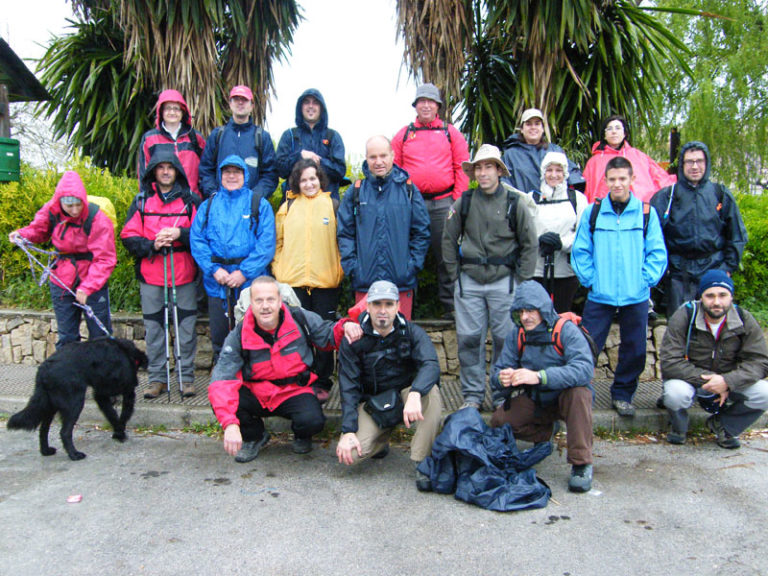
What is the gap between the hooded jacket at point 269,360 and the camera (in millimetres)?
4309

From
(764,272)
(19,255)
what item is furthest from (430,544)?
(19,255)

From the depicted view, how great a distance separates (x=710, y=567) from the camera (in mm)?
2963

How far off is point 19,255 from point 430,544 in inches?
243

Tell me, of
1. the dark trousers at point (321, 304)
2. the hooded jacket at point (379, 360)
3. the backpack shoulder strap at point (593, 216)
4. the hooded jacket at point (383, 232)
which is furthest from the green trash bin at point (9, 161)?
→ the backpack shoulder strap at point (593, 216)

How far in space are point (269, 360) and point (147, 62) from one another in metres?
5.21

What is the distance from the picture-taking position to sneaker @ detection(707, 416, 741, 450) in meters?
4.52

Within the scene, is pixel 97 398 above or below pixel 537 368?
below

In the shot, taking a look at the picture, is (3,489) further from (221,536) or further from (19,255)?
(19,255)

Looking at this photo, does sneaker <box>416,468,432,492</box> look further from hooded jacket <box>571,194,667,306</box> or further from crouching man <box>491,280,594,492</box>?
hooded jacket <box>571,194,667,306</box>

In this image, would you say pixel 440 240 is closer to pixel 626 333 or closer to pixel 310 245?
pixel 310 245

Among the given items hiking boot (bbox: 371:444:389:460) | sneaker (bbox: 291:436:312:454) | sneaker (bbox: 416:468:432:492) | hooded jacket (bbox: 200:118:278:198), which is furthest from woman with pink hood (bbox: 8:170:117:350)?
sneaker (bbox: 416:468:432:492)

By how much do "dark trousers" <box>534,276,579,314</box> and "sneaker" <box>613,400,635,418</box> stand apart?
2.97 feet

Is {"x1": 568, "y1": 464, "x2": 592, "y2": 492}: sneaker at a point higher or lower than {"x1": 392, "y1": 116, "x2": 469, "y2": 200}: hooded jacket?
lower

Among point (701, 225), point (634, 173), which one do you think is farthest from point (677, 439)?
point (634, 173)
